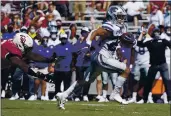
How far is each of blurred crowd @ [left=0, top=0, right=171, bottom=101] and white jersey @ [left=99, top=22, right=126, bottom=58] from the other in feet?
0.56

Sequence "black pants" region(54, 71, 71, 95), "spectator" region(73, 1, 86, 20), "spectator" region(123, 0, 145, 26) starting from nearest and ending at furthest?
"black pants" region(54, 71, 71, 95)
"spectator" region(123, 0, 145, 26)
"spectator" region(73, 1, 86, 20)

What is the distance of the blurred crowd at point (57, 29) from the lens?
55.3 feet

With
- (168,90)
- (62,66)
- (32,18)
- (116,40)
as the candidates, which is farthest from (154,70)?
(32,18)

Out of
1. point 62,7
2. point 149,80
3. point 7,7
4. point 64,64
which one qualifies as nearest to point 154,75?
point 149,80

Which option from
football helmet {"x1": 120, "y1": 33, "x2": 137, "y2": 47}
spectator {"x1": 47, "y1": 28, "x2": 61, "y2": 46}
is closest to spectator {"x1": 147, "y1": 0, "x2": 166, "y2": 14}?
spectator {"x1": 47, "y1": 28, "x2": 61, "y2": 46}

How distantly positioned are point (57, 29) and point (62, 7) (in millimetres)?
2949

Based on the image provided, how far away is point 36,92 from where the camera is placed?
56.5 feet

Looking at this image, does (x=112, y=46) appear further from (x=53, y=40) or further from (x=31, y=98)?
(x=53, y=40)

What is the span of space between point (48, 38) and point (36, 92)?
170cm

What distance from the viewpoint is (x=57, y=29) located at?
779 inches

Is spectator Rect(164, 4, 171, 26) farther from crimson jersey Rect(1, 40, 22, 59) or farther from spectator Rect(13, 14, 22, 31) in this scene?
crimson jersey Rect(1, 40, 22, 59)

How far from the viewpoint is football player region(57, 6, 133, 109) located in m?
11.8

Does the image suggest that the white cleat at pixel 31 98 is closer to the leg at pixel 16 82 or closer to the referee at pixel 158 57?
the leg at pixel 16 82

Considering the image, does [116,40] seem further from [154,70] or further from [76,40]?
[76,40]
